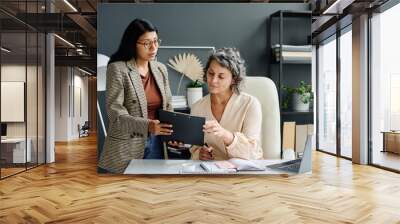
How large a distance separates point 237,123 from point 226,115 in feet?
0.49

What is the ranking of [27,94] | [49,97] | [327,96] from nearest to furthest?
[27,94] → [49,97] → [327,96]

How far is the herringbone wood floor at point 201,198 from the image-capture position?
365 centimetres

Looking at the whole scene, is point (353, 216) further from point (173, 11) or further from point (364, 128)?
point (364, 128)

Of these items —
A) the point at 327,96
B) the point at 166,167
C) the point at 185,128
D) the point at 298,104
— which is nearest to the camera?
the point at 185,128

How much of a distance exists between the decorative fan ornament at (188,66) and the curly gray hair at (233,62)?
0.39 ft

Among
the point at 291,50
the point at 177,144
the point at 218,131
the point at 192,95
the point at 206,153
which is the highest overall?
the point at 291,50

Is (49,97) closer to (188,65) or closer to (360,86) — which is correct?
(188,65)

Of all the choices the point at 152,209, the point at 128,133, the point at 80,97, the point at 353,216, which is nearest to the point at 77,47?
the point at 80,97

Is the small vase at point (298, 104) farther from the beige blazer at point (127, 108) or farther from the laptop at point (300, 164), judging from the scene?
the beige blazer at point (127, 108)

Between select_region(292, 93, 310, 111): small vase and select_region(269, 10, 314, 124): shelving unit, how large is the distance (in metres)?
0.05

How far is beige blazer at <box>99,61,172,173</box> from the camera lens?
4.45 m

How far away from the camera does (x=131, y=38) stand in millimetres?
4621

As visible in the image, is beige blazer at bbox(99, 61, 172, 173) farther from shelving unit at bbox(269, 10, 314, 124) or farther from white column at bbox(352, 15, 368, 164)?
white column at bbox(352, 15, 368, 164)

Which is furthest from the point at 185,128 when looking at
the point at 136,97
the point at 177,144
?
the point at 136,97
